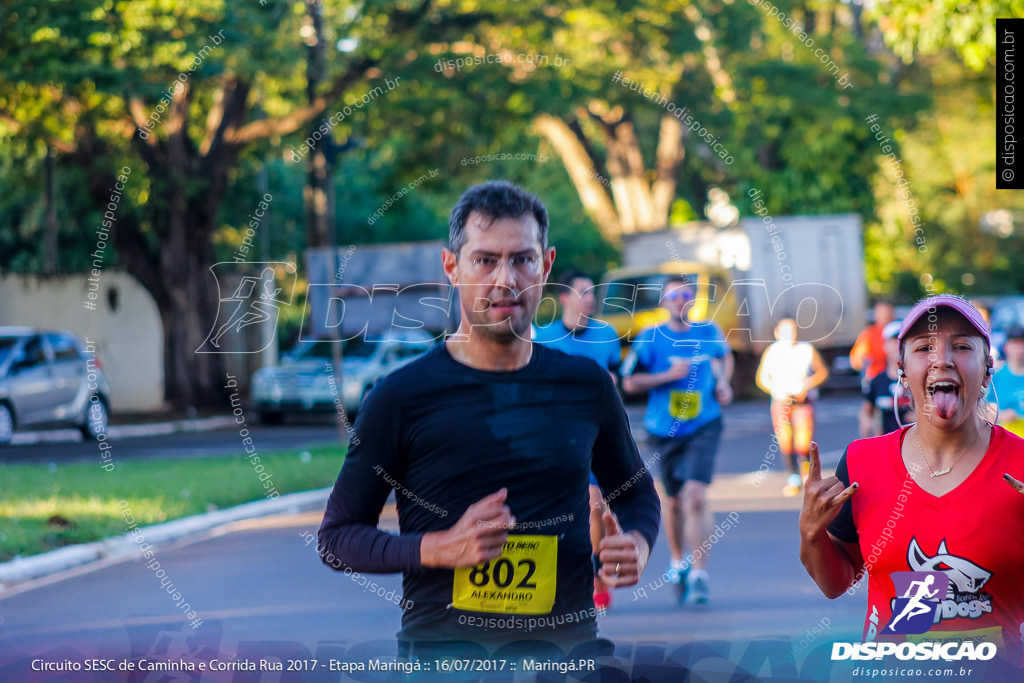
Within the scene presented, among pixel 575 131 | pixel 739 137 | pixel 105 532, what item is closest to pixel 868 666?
pixel 105 532

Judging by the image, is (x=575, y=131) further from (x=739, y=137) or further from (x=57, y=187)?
(x=57, y=187)

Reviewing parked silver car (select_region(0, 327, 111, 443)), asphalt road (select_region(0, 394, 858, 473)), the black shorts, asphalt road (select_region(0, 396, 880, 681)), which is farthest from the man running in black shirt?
parked silver car (select_region(0, 327, 111, 443))

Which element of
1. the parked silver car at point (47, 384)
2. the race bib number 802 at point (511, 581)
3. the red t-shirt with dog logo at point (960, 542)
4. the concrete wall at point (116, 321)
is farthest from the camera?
the concrete wall at point (116, 321)

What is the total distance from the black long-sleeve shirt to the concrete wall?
26.4 metres

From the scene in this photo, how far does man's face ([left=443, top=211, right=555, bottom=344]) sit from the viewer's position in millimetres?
3049

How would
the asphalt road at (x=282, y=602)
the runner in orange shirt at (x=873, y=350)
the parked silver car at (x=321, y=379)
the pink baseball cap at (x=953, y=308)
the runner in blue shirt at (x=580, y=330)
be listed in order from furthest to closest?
the parked silver car at (x=321, y=379)
the runner in orange shirt at (x=873, y=350)
the runner in blue shirt at (x=580, y=330)
the asphalt road at (x=282, y=602)
the pink baseball cap at (x=953, y=308)

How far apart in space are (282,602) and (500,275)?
5604mm

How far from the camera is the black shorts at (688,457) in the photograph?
27.9 ft

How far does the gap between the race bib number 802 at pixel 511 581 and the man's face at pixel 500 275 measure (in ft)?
1.45

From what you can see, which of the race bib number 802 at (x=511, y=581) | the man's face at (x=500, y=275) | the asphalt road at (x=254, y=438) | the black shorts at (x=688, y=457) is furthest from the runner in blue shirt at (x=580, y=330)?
the asphalt road at (x=254, y=438)

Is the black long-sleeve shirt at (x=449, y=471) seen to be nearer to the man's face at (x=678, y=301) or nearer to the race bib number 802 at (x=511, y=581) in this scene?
the race bib number 802 at (x=511, y=581)

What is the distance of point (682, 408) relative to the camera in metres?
8.70

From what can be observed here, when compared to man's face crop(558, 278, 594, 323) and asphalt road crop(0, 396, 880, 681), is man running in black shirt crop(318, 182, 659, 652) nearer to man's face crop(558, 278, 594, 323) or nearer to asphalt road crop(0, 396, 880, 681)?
asphalt road crop(0, 396, 880, 681)

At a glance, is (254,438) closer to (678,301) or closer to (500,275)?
(678,301)
